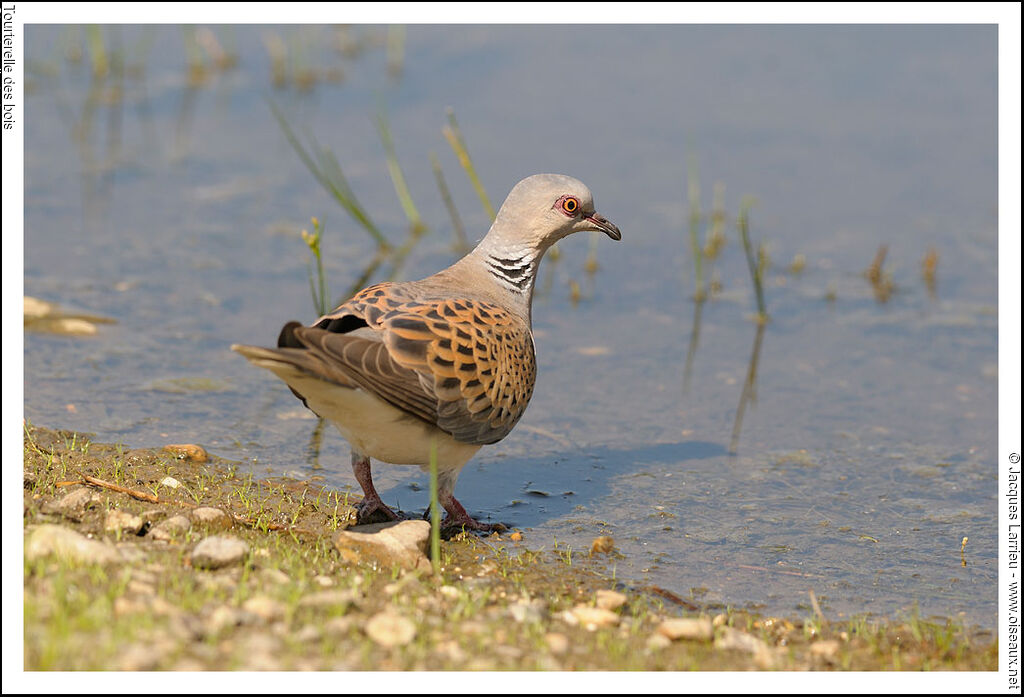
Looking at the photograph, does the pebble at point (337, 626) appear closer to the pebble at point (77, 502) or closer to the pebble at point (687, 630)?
the pebble at point (687, 630)

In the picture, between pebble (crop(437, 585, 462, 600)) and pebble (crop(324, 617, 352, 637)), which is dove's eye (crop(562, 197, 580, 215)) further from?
pebble (crop(324, 617, 352, 637))

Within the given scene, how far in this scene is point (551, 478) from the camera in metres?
6.55

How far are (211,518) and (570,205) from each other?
234cm

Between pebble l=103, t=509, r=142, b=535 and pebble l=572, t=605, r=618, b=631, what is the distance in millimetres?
1782

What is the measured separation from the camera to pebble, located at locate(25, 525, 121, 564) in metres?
4.24

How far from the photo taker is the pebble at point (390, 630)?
401cm

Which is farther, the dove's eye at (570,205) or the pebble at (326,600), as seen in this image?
the dove's eye at (570,205)

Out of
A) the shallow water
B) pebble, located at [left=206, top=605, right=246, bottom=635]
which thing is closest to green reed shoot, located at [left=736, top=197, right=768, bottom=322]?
the shallow water

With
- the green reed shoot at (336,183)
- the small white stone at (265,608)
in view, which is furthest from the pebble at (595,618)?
the green reed shoot at (336,183)

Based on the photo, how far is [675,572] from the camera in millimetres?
5453

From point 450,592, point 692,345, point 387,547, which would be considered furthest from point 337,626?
point 692,345

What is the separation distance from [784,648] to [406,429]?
1.76 m

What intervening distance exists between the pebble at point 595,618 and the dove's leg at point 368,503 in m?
1.36

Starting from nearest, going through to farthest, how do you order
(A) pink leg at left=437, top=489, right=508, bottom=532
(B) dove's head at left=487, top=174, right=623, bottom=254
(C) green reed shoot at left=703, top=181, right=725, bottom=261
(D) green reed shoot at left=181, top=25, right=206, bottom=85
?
(A) pink leg at left=437, top=489, right=508, bottom=532 → (B) dove's head at left=487, top=174, right=623, bottom=254 → (C) green reed shoot at left=703, top=181, right=725, bottom=261 → (D) green reed shoot at left=181, top=25, right=206, bottom=85
